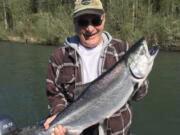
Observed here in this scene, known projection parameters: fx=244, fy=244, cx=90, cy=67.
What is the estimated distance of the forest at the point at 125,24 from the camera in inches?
1160

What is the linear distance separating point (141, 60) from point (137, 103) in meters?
8.43

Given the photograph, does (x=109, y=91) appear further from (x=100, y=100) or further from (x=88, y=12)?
(x=88, y=12)

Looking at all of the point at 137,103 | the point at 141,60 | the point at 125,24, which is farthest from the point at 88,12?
the point at 125,24

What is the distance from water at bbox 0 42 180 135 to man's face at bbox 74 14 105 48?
5852 millimetres

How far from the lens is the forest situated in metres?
29.5

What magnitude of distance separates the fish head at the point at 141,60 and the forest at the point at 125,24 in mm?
26837

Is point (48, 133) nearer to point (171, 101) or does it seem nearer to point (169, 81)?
point (171, 101)

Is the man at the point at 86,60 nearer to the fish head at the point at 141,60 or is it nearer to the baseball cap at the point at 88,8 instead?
the baseball cap at the point at 88,8

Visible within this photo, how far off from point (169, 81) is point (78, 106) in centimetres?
1235

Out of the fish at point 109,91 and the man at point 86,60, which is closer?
the fish at point 109,91

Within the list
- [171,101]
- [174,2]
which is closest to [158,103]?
[171,101]

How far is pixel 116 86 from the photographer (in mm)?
2639

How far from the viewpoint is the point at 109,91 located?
266cm

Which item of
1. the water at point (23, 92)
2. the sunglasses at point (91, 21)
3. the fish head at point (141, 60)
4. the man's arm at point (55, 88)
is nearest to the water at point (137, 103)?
the water at point (23, 92)
